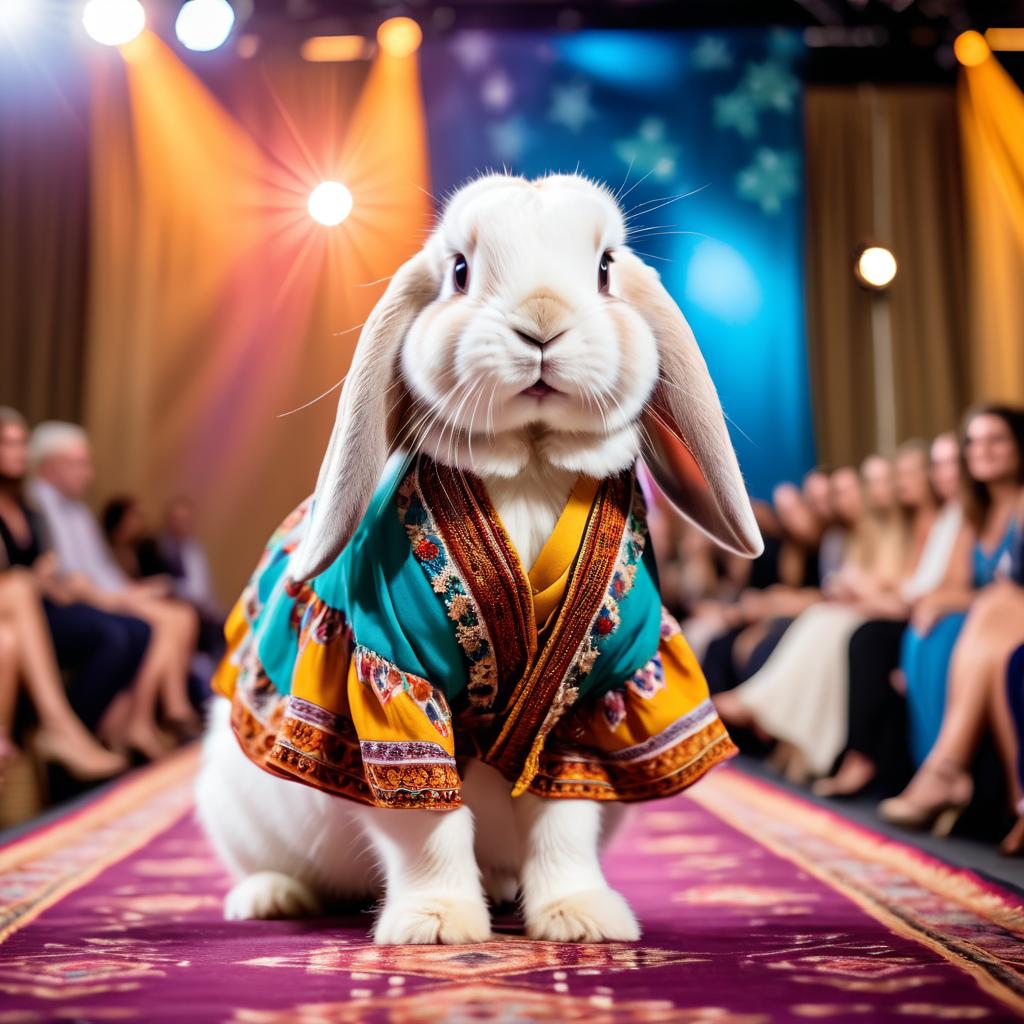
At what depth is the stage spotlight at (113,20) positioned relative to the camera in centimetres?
429

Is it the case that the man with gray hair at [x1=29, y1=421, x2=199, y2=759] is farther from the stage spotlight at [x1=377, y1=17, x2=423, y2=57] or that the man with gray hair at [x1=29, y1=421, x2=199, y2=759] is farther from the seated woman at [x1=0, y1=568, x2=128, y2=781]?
the stage spotlight at [x1=377, y1=17, x2=423, y2=57]

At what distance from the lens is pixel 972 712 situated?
274cm

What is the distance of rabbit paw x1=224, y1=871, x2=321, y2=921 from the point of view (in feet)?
5.31

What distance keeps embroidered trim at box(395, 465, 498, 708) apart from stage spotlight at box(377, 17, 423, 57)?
4.30m

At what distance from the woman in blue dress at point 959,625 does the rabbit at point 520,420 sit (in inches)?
60.8

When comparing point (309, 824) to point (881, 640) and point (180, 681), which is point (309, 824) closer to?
point (881, 640)

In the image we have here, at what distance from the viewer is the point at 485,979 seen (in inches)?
44.6

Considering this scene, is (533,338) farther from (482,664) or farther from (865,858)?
(865,858)

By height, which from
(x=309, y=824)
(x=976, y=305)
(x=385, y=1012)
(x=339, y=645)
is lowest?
(x=385, y=1012)

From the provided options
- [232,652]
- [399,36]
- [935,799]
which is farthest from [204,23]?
[935,799]

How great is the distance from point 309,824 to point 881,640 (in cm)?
236

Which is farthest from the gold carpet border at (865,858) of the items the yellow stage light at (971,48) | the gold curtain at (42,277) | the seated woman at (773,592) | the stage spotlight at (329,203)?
the gold curtain at (42,277)

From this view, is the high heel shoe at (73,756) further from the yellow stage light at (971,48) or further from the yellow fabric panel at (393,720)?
the yellow stage light at (971,48)

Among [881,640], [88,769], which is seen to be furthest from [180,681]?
[881,640]
